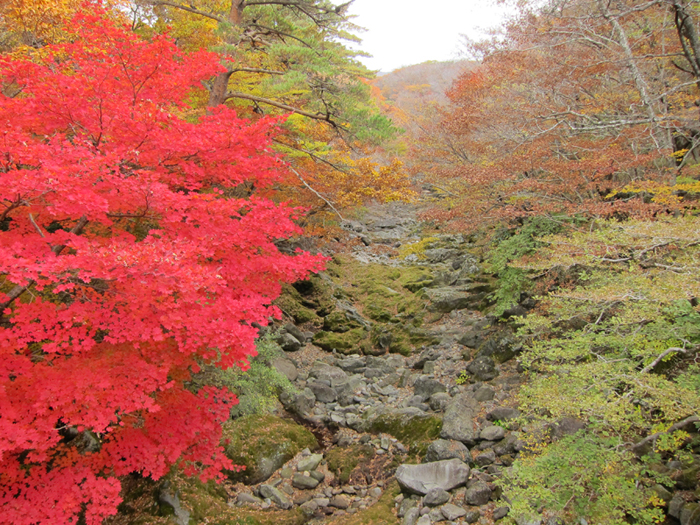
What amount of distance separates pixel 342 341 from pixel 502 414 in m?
5.61

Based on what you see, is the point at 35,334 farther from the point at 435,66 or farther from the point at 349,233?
the point at 435,66

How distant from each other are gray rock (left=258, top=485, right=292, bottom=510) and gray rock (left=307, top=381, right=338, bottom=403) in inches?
110

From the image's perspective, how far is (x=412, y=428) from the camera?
7.07 m

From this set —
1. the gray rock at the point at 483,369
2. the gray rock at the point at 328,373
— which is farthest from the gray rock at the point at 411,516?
the gray rock at the point at 328,373

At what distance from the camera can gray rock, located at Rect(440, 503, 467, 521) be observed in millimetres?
4934

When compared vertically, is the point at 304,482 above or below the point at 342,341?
below

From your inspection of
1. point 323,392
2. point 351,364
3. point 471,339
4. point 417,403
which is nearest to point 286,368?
point 323,392

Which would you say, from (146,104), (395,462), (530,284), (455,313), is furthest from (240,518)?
(455,313)

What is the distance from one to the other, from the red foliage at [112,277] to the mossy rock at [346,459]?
2155 mm

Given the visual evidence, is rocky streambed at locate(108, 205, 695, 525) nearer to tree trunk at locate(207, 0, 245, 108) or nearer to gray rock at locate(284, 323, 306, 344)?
gray rock at locate(284, 323, 306, 344)

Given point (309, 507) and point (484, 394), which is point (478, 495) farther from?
point (484, 394)

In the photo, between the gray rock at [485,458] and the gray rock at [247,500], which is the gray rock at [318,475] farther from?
the gray rock at [485,458]

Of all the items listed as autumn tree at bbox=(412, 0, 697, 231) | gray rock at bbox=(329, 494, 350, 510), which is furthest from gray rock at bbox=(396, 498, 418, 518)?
autumn tree at bbox=(412, 0, 697, 231)

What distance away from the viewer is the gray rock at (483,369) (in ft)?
26.9
